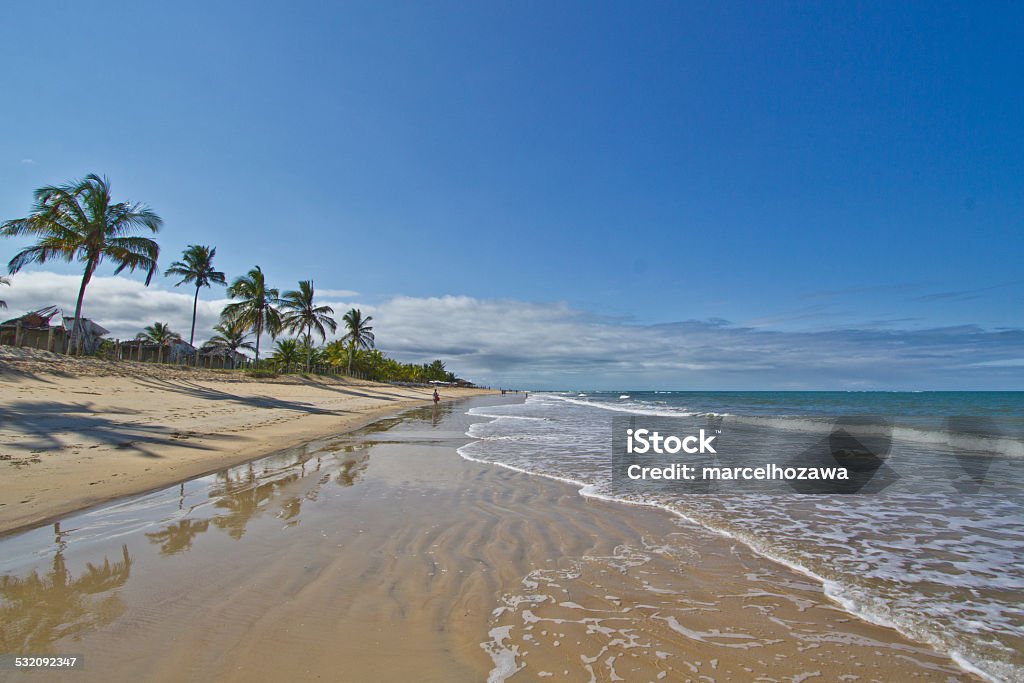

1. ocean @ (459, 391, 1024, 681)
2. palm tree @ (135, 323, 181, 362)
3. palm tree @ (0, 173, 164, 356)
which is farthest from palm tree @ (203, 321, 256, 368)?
ocean @ (459, 391, 1024, 681)

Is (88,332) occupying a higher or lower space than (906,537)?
higher

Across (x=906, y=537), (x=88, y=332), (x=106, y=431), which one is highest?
(x=88, y=332)

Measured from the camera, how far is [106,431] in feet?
35.6

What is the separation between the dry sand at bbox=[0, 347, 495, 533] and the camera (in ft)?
20.8

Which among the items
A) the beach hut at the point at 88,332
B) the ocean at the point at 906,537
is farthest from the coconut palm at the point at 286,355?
Answer: the ocean at the point at 906,537

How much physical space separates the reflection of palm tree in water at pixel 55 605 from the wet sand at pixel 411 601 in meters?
0.01

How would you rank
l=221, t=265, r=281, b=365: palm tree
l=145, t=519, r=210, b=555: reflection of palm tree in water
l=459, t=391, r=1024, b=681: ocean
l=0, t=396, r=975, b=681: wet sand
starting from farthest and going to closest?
l=221, t=265, r=281, b=365: palm tree < l=145, t=519, r=210, b=555: reflection of palm tree in water < l=459, t=391, r=1024, b=681: ocean < l=0, t=396, r=975, b=681: wet sand

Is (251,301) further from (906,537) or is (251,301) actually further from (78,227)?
(906,537)

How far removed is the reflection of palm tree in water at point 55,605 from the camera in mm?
2869

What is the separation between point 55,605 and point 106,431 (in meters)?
9.78

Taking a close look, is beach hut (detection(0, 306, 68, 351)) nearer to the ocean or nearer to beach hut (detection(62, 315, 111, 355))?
beach hut (detection(62, 315, 111, 355))

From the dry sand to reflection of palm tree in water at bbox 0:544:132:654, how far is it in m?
1.77

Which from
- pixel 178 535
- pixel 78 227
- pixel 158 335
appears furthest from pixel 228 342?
pixel 178 535

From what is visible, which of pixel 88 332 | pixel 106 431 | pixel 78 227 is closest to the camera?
pixel 106 431
